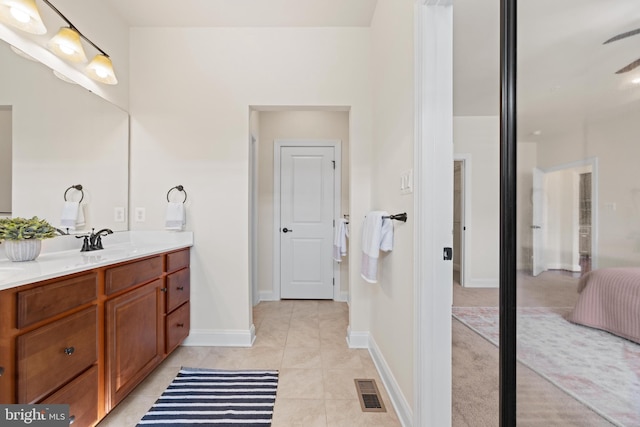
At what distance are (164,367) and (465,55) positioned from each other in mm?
3476

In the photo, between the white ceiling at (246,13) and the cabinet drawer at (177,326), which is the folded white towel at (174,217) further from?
the white ceiling at (246,13)

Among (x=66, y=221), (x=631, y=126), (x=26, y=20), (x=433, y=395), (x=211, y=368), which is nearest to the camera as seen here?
(x=631, y=126)

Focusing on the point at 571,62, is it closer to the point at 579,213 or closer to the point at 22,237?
the point at 579,213

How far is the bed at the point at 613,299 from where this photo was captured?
0.54 m

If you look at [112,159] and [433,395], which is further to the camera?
[112,159]

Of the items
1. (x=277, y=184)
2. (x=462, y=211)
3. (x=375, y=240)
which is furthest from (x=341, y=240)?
(x=462, y=211)

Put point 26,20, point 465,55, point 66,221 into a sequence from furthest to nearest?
point 465,55
point 66,221
point 26,20

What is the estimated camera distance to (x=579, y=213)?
643mm

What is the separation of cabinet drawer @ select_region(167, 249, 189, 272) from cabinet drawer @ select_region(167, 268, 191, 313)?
0.05 meters

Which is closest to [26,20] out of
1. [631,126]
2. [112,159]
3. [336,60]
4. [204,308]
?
[112,159]

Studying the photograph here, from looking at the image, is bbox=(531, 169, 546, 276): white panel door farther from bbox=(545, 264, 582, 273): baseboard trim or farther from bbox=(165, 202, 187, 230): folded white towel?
bbox=(165, 202, 187, 230): folded white towel

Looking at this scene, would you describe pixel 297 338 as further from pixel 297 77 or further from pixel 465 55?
pixel 465 55

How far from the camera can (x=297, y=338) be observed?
253 centimetres

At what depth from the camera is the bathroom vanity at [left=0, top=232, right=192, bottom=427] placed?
103 centimetres
